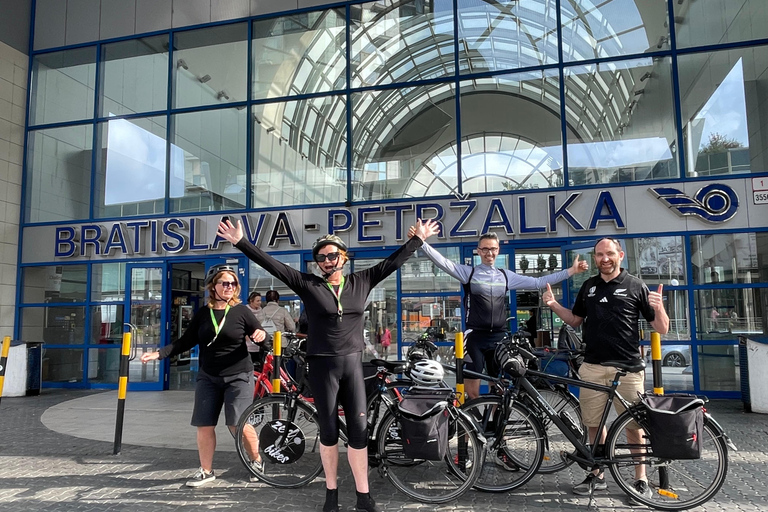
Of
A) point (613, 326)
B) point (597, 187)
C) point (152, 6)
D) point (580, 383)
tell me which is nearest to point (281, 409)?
point (580, 383)

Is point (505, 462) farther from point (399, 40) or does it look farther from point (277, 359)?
A: point (399, 40)

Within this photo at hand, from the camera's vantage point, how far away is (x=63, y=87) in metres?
12.1

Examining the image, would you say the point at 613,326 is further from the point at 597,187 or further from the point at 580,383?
the point at 597,187

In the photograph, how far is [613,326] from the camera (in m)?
4.16

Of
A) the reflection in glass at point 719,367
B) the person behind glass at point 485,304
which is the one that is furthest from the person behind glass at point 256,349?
the reflection in glass at point 719,367

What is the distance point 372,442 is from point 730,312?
7.12 m

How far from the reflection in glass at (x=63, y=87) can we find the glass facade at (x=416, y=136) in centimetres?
4

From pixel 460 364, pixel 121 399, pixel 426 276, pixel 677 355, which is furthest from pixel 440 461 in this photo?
pixel 677 355

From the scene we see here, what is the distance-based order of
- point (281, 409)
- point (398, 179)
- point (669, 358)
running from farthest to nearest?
point (398, 179) → point (669, 358) → point (281, 409)

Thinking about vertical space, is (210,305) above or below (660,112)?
below

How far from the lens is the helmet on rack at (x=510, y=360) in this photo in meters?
4.25

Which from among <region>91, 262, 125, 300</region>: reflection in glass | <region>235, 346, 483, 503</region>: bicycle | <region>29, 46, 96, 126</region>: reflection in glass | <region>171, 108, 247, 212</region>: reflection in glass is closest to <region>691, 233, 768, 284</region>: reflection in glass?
<region>235, 346, 483, 503</region>: bicycle

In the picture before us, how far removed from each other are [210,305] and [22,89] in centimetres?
1059

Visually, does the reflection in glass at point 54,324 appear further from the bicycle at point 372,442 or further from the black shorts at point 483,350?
the black shorts at point 483,350
